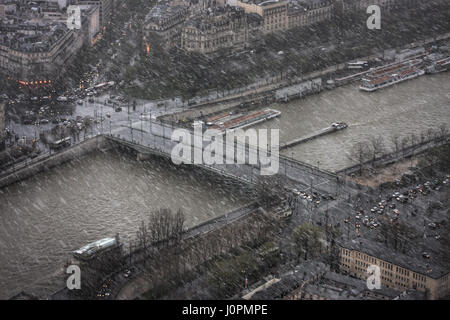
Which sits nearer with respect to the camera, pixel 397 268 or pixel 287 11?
pixel 397 268

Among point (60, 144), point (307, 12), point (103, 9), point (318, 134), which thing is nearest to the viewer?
point (60, 144)

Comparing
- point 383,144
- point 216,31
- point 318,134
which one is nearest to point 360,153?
point 383,144

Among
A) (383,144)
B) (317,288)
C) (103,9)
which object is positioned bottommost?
(383,144)

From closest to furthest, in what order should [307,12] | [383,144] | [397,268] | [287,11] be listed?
[397,268], [383,144], [287,11], [307,12]

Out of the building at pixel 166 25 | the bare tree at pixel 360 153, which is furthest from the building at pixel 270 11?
the bare tree at pixel 360 153

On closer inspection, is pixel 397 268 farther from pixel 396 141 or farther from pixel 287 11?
pixel 287 11

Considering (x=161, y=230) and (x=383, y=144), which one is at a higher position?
(x=161, y=230)

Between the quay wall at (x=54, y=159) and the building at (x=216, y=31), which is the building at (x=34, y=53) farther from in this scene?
the quay wall at (x=54, y=159)

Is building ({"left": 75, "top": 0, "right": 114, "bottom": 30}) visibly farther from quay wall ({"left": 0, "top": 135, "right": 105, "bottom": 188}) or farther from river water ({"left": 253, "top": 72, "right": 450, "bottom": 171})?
quay wall ({"left": 0, "top": 135, "right": 105, "bottom": 188})
